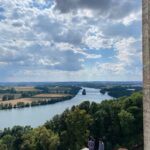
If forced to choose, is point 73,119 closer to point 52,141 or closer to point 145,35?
point 52,141

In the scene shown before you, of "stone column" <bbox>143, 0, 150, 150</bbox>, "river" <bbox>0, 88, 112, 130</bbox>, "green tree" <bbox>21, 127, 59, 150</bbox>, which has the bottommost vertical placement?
"river" <bbox>0, 88, 112, 130</bbox>

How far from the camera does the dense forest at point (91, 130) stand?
34.8 meters

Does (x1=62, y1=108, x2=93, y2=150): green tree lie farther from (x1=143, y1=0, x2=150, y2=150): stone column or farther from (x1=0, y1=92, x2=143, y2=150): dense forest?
(x1=143, y1=0, x2=150, y2=150): stone column

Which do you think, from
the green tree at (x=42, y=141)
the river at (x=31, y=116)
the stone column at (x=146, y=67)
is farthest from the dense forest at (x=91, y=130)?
the river at (x=31, y=116)

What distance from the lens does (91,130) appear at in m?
39.1

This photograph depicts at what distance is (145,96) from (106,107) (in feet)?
112

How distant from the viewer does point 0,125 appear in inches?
3546

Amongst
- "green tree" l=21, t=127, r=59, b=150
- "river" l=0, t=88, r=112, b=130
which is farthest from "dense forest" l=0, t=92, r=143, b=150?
"river" l=0, t=88, r=112, b=130

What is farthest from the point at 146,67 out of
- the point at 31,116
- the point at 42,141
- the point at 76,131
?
the point at 31,116

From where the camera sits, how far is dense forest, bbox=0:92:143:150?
34750mm

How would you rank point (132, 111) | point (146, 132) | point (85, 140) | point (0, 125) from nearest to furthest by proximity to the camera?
point (146, 132) → point (85, 140) → point (132, 111) → point (0, 125)

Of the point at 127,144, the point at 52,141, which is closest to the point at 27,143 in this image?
the point at 52,141

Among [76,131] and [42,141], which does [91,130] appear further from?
[42,141]

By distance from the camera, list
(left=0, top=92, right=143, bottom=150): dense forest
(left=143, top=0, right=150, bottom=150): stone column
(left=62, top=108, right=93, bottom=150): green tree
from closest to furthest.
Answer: (left=143, top=0, right=150, bottom=150): stone column, (left=62, top=108, right=93, bottom=150): green tree, (left=0, top=92, right=143, bottom=150): dense forest
